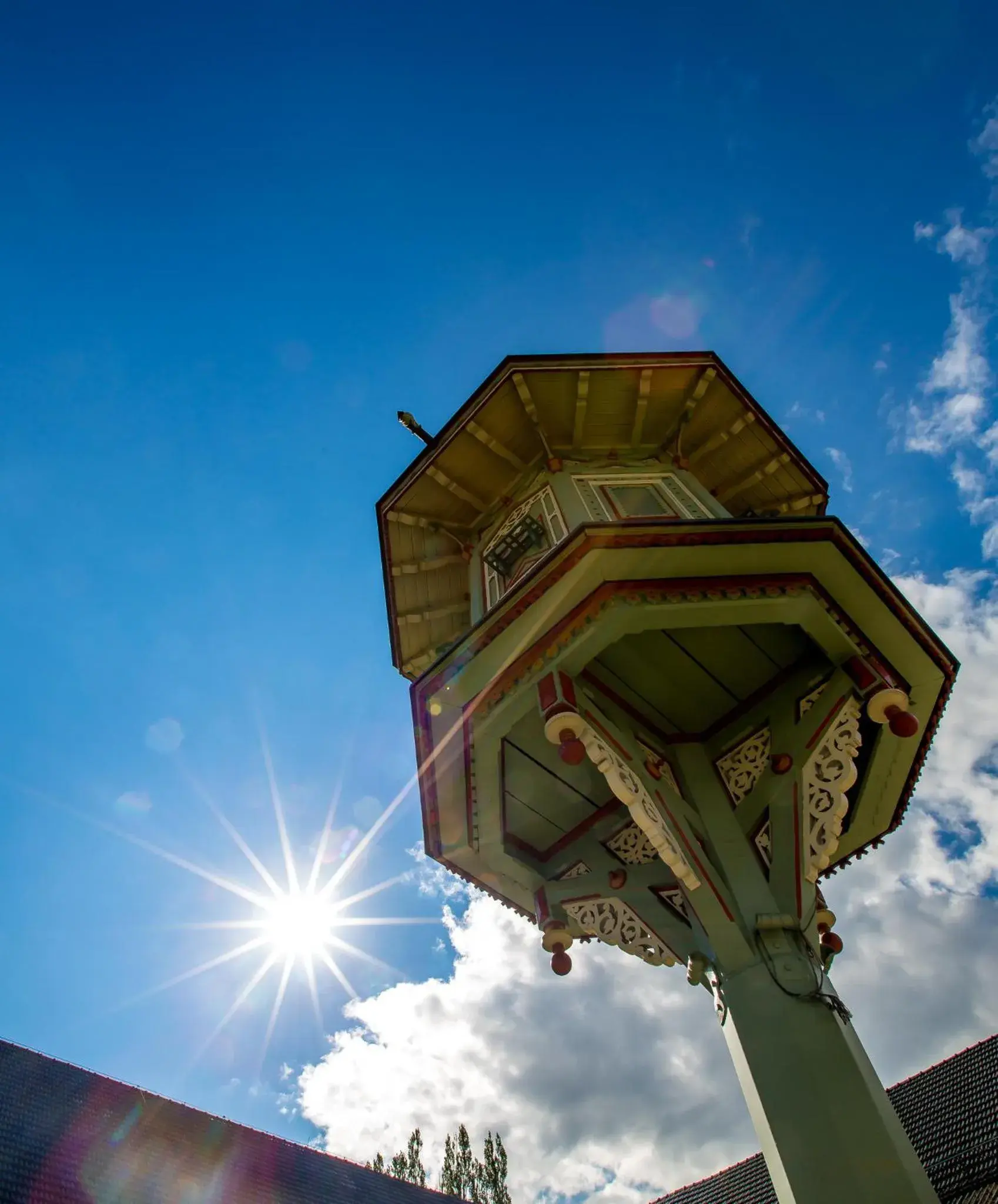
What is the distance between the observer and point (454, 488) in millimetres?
10516

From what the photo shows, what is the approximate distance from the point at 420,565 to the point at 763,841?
238 inches

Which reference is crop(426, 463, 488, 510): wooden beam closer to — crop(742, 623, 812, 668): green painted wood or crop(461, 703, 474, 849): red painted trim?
crop(461, 703, 474, 849): red painted trim

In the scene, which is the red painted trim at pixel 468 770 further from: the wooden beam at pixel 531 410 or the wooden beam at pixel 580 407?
the wooden beam at pixel 580 407

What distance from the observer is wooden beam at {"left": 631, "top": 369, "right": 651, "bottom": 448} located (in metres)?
9.70

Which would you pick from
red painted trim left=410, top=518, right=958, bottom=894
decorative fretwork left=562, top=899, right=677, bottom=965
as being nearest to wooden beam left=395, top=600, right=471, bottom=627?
red painted trim left=410, top=518, right=958, bottom=894

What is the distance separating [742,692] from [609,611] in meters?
1.99

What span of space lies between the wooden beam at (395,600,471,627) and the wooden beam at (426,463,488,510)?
60.3 inches

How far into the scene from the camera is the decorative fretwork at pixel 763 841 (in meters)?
6.53

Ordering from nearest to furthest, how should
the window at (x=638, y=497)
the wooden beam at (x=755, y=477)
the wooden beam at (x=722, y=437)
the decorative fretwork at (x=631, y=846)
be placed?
1. the decorative fretwork at (x=631, y=846)
2. the window at (x=638, y=497)
3. the wooden beam at (x=722, y=437)
4. the wooden beam at (x=755, y=477)

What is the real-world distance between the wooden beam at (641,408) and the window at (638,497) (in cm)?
82

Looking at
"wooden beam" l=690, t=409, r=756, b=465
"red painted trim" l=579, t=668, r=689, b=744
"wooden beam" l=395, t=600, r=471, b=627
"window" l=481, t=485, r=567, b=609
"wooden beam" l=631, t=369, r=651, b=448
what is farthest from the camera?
"wooden beam" l=395, t=600, r=471, b=627

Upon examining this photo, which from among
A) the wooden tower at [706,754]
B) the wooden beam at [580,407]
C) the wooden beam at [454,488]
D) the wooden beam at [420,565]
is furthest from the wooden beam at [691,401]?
the wooden beam at [420,565]

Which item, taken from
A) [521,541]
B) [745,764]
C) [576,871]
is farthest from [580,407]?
[576,871]

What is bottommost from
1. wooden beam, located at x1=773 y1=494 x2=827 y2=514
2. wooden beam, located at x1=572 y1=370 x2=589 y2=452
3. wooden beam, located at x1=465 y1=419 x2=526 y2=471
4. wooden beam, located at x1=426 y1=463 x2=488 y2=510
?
wooden beam, located at x1=572 y1=370 x2=589 y2=452
